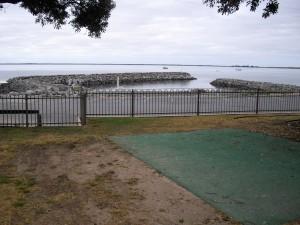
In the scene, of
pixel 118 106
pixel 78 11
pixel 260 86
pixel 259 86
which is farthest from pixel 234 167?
pixel 260 86

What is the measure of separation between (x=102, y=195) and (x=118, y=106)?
54.9ft

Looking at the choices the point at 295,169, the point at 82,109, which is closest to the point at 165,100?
the point at 82,109

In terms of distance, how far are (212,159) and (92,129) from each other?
587 centimetres

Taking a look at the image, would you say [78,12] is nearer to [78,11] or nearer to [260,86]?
[78,11]

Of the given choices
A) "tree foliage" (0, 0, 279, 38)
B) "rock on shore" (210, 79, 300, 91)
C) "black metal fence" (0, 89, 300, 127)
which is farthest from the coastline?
"tree foliage" (0, 0, 279, 38)

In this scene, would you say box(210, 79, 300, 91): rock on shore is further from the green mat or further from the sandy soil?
the sandy soil

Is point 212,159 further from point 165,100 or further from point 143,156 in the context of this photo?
point 165,100

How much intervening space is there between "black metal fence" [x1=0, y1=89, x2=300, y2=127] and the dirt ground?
3.45 m

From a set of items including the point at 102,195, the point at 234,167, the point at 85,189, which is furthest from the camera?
the point at 234,167

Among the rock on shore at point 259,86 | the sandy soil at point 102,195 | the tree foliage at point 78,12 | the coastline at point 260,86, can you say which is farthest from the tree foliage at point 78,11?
the rock on shore at point 259,86

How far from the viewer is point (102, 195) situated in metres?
7.25

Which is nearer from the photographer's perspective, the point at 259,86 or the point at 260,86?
the point at 259,86

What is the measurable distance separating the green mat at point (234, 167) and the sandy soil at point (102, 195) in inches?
15.0

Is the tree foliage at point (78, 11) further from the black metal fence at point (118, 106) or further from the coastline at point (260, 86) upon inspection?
the coastline at point (260, 86)
